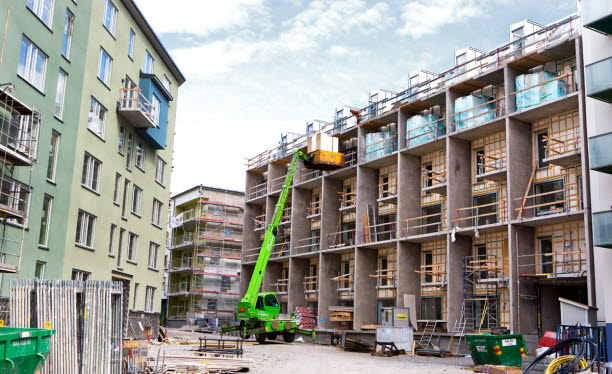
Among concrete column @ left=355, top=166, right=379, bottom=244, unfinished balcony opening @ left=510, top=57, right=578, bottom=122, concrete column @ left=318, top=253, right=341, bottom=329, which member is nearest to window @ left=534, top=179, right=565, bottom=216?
unfinished balcony opening @ left=510, top=57, right=578, bottom=122

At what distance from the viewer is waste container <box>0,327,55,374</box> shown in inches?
427

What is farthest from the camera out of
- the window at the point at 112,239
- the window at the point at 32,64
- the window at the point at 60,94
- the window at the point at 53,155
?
the window at the point at 112,239

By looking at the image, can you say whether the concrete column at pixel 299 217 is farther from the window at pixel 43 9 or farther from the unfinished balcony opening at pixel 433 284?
the window at pixel 43 9

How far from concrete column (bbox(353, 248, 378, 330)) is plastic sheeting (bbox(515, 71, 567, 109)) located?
1408 centimetres

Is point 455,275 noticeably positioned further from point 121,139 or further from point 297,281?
point 121,139

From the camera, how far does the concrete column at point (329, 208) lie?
143 ft

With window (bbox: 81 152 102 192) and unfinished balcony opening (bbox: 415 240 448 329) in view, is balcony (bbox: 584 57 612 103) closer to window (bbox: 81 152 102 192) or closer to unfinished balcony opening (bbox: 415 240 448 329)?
unfinished balcony opening (bbox: 415 240 448 329)

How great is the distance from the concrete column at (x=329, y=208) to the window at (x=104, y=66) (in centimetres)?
1844

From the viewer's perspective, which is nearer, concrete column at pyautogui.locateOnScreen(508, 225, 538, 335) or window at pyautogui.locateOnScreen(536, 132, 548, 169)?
concrete column at pyautogui.locateOnScreen(508, 225, 538, 335)

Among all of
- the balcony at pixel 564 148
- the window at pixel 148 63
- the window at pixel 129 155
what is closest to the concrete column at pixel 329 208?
the window at pixel 148 63

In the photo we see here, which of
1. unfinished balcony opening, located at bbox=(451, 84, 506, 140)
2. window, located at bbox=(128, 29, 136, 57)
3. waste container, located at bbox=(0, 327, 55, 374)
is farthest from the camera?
window, located at bbox=(128, 29, 136, 57)

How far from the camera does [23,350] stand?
11.4 meters

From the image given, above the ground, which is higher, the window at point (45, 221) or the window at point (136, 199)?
the window at point (136, 199)

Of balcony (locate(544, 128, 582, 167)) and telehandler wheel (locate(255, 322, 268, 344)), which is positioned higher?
balcony (locate(544, 128, 582, 167))
